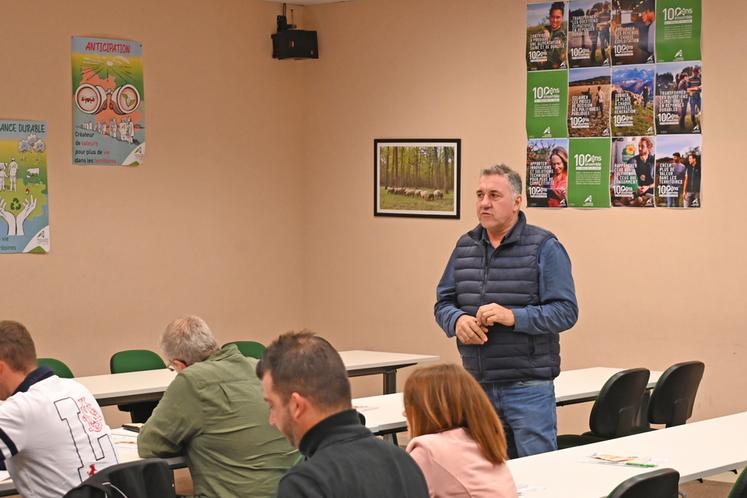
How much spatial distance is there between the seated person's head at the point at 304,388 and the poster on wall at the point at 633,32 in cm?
523

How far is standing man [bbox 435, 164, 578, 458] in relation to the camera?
4.32m

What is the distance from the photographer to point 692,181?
680 cm

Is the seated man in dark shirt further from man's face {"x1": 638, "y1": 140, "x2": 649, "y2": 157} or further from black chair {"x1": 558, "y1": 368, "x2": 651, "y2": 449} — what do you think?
man's face {"x1": 638, "y1": 140, "x2": 649, "y2": 157}

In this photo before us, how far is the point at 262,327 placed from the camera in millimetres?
8445

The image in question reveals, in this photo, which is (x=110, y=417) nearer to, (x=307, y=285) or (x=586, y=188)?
(x=307, y=285)

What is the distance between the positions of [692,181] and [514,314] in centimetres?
293

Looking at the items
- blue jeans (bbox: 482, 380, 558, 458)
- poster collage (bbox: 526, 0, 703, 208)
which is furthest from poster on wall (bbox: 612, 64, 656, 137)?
blue jeans (bbox: 482, 380, 558, 458)

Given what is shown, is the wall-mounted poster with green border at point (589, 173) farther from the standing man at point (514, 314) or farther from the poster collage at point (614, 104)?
the standing man at point (514, 314)

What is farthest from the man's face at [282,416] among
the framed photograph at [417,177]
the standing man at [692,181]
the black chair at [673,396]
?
the framed photograph at [417,177]

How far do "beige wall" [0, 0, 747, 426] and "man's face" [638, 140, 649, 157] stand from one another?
15.1 inches

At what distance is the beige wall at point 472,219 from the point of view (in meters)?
6.70

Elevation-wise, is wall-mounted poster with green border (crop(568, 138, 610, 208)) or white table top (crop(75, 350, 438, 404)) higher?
wall-mounted poster with green border (crop(568, 138, 610, 208))

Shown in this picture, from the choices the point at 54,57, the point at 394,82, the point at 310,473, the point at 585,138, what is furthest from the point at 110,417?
the point at 310,473

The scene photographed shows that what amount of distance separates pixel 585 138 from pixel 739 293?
140 centimetres
